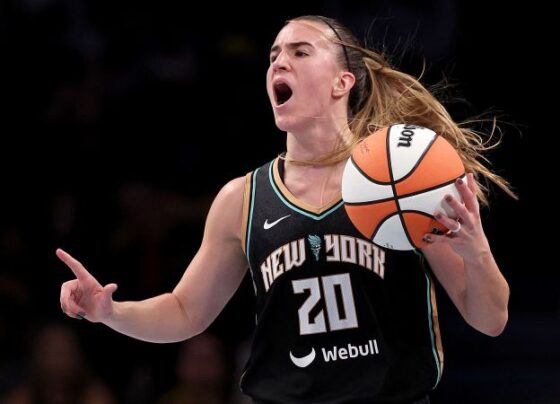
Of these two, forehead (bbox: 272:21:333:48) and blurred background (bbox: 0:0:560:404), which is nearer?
forehead (bbox: 272:21:333:48)

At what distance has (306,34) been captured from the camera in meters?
4.45

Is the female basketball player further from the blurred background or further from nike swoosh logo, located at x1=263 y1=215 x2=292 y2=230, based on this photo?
the blurred background

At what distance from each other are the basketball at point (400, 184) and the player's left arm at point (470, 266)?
0.25ft

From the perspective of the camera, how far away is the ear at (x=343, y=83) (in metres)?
4.49

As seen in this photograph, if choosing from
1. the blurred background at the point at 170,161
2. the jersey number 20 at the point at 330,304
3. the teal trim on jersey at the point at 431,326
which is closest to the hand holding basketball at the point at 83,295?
the jersey number 20 at the point at 330,304

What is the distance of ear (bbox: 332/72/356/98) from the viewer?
4488mm

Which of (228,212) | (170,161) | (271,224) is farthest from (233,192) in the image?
(170,161)

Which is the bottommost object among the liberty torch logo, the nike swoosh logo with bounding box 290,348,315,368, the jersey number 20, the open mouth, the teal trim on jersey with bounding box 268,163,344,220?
the nike swoosh logo with bounding box 290,348,315,368

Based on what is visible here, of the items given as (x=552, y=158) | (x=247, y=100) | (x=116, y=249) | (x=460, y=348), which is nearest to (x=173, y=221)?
(x=116, y=249)

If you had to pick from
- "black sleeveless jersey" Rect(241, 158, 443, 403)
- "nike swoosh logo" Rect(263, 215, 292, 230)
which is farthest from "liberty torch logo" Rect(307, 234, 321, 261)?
"nike swoosh logo" Rect(263, 215, 292, 230)

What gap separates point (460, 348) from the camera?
7.36 m

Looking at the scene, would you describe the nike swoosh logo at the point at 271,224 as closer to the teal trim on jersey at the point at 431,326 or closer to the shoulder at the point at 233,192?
the shoulder at the point at 233,192

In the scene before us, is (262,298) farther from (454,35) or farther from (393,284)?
(454,35)

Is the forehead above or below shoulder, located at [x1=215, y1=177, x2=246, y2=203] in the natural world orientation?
above
